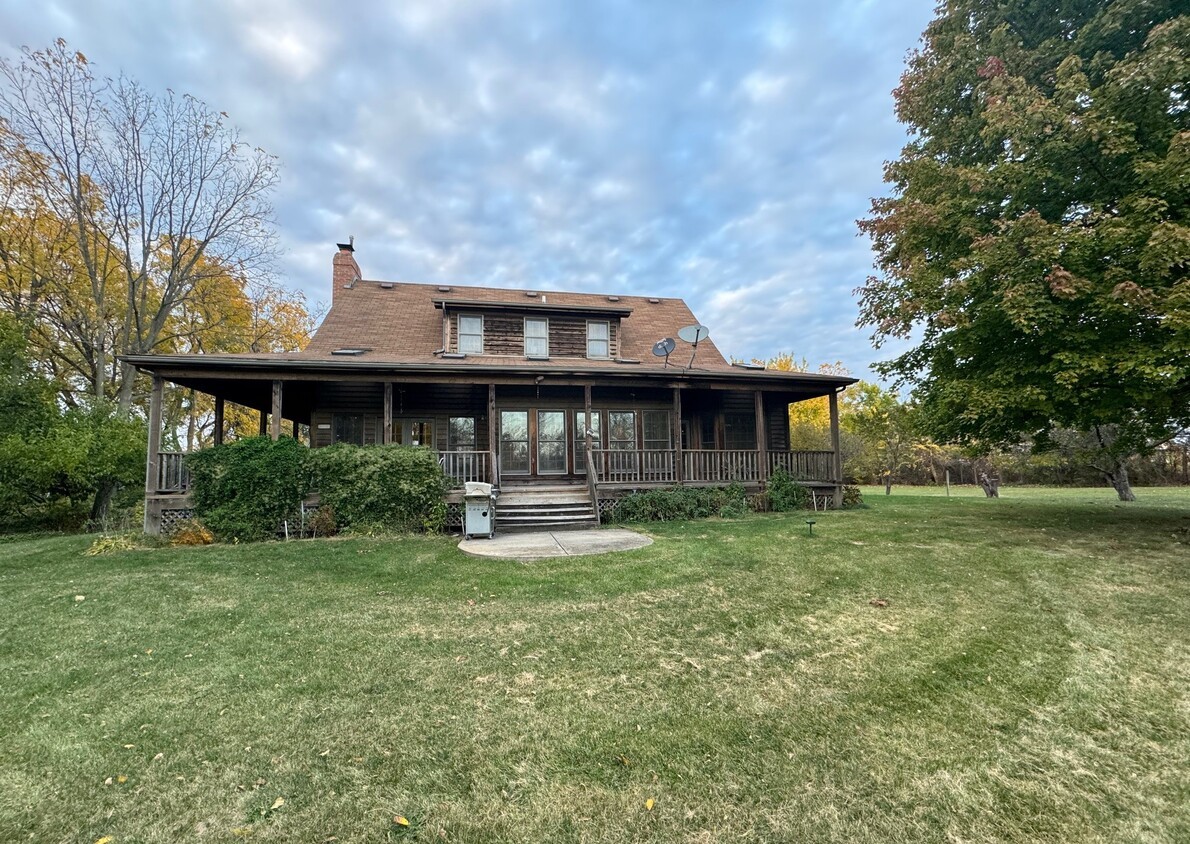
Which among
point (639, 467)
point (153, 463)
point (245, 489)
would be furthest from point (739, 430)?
point (153, 463)

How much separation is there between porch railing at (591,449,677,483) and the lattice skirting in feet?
28.1

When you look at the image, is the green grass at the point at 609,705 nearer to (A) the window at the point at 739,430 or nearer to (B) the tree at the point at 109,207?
(A) the window at the point at 739,430

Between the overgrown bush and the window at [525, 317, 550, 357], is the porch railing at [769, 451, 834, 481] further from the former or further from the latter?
the window at [525, 317, 550, 357]

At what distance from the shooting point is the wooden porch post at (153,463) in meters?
9.55

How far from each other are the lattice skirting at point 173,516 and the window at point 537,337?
861cm

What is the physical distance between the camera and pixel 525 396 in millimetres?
13961

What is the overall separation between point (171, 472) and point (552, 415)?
860cm

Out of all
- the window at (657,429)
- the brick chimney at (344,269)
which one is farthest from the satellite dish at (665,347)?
the brick chimney at (344,269)

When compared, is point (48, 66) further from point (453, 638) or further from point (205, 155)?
point (453, 638)

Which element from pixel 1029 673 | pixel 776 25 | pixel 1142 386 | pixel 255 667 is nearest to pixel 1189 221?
pixel 1142 386

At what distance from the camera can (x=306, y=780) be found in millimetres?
2504

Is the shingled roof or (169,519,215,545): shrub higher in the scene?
the shingled roof

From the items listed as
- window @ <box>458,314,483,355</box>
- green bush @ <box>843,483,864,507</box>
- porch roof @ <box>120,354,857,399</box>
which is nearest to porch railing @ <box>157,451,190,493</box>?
porch roof @ <box>120,354,857,399</box>

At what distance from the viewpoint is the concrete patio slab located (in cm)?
757
